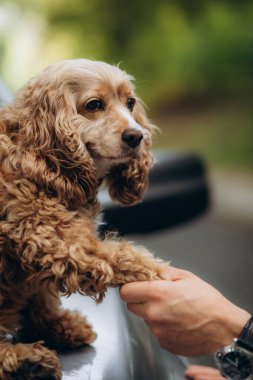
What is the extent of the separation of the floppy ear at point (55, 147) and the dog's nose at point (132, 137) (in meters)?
0.09

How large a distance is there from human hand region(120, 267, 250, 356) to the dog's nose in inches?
10.6

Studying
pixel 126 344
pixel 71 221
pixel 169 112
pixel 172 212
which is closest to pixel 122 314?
pixel 126 344

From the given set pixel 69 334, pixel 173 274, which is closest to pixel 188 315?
pixel 173 274

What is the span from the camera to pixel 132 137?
1294 mm

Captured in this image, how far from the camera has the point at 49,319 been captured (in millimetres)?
1388

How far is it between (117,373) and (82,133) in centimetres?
48

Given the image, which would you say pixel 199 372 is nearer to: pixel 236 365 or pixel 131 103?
pixel 236 365

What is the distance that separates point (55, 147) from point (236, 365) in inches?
21.6

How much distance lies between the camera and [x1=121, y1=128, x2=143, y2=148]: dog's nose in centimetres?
129

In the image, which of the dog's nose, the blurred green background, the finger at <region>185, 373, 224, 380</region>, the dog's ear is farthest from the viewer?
the blurred green background

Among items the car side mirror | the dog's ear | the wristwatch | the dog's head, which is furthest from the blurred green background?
the wristwatch

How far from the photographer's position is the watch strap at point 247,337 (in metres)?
1.19

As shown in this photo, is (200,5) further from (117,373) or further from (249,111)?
(117,373)

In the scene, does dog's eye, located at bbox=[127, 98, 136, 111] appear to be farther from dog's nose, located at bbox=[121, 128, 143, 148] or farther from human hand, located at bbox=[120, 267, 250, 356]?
human hand, located at bbox=[120, 267, 250, 356]
